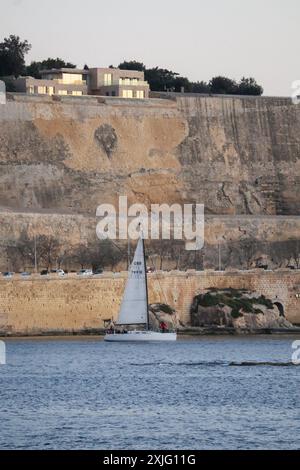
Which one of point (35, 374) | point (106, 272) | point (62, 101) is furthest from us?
point (62, 101)

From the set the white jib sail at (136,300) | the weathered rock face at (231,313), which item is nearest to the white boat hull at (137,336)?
the white jib sail at (136,300)

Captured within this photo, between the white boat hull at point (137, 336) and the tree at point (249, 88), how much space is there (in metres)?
45.5

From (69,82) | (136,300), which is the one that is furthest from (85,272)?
(69,82)

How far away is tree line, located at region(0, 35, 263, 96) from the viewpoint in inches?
4136

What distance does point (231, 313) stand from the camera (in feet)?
247

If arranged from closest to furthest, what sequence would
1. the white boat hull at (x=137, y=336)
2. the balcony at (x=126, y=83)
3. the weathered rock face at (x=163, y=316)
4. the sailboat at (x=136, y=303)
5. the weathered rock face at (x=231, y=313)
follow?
the white boat hull at (x=137, y=336) → the sailboat at (x=136, y=303) → the weathered rock face at (x=163, y=316) → the weathered rock face at (x=231, y=313) → the balcony at (x=126, y=83)

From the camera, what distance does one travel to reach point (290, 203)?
9531 cm

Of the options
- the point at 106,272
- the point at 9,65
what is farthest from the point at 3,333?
the point at 9,65

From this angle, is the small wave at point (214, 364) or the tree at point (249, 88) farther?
the tree at point (249, 88)

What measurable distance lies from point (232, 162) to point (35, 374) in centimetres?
4101

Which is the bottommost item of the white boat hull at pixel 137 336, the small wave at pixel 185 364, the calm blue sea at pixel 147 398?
the calm blue sea at pixel 147 398

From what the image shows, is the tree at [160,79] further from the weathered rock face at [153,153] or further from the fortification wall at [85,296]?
the fortification wall at [85,296]

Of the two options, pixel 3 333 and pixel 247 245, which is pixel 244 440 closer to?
pixel 3 333

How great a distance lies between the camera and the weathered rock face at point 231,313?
247 feet
